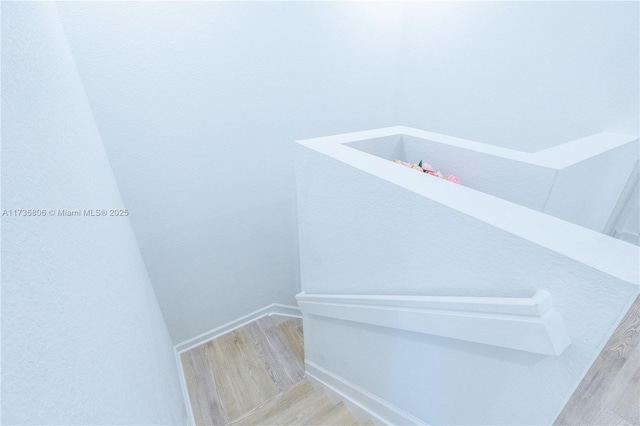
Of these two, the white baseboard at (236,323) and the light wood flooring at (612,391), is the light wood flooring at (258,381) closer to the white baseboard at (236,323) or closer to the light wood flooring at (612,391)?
the white baseboard at (236,323)

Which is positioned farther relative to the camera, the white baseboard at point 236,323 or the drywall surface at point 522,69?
the white baseboard at point 236,323

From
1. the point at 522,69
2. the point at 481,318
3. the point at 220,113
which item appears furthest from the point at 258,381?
the point at 522,69

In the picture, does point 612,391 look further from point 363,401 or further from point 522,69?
point 522,69

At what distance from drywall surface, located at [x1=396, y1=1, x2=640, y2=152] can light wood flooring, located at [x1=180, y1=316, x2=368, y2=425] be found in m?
2.26

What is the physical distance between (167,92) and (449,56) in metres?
2.19

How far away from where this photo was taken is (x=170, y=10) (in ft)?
6.16

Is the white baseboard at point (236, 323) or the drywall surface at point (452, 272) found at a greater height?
the drywall surface at point (452, 272)

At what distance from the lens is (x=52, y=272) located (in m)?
0.57

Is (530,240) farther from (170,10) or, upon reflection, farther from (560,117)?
(170,10)

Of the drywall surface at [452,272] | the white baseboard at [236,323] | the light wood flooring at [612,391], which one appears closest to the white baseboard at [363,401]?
the drywall surface at [452,272]

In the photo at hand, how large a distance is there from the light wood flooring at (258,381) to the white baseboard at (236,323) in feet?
0.14

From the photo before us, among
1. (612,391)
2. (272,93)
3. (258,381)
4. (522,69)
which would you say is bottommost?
(258,381)

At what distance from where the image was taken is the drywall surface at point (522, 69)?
5.83 ft

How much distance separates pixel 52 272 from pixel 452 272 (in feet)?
3.24
